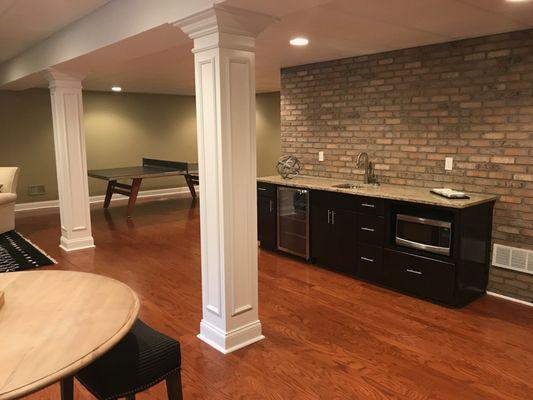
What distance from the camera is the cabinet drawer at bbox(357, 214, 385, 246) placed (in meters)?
3.91

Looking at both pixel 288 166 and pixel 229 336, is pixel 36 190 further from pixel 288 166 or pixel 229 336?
pixel 229 336

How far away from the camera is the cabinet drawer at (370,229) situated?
154 inches

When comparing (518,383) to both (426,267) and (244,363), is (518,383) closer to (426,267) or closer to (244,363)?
(426,267)

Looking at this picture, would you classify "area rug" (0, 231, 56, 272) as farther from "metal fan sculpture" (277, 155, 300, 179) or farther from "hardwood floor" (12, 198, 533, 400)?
"metal fan sculpture" (277, 155, 300, 179)

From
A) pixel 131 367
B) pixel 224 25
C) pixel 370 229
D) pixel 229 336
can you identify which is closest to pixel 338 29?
pixel 224 25

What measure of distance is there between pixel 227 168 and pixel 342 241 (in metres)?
1.95

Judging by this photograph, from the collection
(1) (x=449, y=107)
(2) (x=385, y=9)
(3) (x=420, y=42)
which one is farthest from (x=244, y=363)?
(3) (x=420, y=42)

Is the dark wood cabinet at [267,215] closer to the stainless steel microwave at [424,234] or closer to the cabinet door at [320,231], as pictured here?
the cabinet door at [320,231]

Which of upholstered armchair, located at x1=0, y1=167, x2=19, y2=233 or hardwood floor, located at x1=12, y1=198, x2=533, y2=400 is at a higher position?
upholstered armchair, located at x1=0, y1=167, x2=19, y2=233

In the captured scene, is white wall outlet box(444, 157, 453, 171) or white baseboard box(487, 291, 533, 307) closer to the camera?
white baseboard box(487, 291, 533, 307)

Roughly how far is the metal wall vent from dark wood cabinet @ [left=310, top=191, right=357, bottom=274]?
118cm

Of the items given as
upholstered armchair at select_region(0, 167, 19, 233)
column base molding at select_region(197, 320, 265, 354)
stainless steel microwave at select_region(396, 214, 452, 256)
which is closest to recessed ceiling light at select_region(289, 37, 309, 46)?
stainless steel microwave at select_region(396, 214, 452, 256)

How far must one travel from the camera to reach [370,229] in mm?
3988

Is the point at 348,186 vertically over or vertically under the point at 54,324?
over
